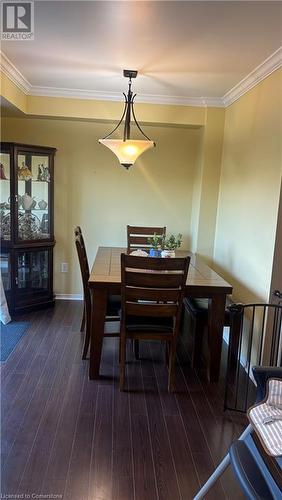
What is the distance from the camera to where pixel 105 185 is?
14.5ft

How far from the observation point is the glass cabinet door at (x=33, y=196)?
153 inches

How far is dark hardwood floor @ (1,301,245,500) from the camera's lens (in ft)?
5.80

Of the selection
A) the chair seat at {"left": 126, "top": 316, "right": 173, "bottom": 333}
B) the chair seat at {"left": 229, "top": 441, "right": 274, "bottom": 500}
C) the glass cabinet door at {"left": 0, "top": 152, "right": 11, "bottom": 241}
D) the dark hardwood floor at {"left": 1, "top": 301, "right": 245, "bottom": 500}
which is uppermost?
the glass cabinet door at {"left": 0, "top": 152, "right": 11, "bottom": 241}

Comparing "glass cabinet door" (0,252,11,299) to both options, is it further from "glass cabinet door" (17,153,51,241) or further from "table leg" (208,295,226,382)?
"table leg" (208,295,226,382)

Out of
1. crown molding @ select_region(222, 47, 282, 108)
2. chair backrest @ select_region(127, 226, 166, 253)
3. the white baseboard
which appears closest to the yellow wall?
crown molding @ select_region(222, 47, 282, 108)

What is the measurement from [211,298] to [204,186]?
178 centimetres

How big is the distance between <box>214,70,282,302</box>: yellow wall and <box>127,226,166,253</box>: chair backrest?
0.74 metres

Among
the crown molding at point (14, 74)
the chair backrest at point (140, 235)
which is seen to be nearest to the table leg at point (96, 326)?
the chair backrest at point (140, 235)

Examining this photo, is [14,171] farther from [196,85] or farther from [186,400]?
[186,400]

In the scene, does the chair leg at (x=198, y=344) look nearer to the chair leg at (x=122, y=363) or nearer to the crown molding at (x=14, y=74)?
the chair leg at (x=122, y=363)

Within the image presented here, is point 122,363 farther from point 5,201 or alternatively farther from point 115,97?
point 115,97

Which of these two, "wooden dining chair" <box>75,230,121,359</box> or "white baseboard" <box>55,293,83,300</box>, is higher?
"wooden dining chair" <box>75,230,121,359</box>

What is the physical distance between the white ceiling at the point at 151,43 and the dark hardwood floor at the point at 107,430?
2.44m

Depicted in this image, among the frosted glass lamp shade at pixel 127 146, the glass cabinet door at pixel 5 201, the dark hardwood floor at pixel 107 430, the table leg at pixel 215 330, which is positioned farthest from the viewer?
the glass cabinet door at pixel 5 201
